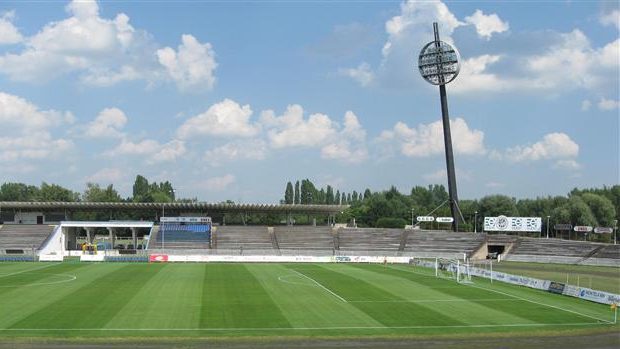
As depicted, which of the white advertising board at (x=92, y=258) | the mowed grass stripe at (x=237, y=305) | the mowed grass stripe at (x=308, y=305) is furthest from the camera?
the white advertising board at (x=92, y=258)

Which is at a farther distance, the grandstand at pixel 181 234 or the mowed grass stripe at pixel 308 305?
the grandstand at pixel 181 234

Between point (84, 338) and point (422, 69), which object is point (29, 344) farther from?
point (422, 69)

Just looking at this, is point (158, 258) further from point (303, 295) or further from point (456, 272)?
point (303, 295)

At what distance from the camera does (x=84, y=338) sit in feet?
98.5

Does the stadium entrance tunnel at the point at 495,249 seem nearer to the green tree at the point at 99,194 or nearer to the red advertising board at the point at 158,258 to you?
the red advertising board at the point at 158,258

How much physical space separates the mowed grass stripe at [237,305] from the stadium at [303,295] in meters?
0.11

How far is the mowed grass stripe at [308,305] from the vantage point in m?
35.7

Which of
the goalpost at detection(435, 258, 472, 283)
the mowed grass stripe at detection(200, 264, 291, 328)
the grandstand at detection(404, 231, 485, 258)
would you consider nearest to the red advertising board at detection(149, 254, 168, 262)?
the mowed grass stripe at detection(200, 264, 291, 328)

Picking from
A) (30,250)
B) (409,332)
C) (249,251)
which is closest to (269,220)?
(249,251)

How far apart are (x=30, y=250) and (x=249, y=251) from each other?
34.3 m

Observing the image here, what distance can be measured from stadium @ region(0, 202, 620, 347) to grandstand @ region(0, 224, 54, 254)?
374 millimetres

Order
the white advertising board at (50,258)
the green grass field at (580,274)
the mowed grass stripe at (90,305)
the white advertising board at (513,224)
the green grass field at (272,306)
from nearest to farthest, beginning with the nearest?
the green grass field at (272,306) → the mowed grass stripe at (90,305) → the green grass field at (580,274) → the white advertising board at (50,258) → the white advertising board at (513,224)

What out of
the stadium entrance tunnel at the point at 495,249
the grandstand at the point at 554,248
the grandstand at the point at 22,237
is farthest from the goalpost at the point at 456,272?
the grandstand at the point at 22,237

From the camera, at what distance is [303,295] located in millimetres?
46812
